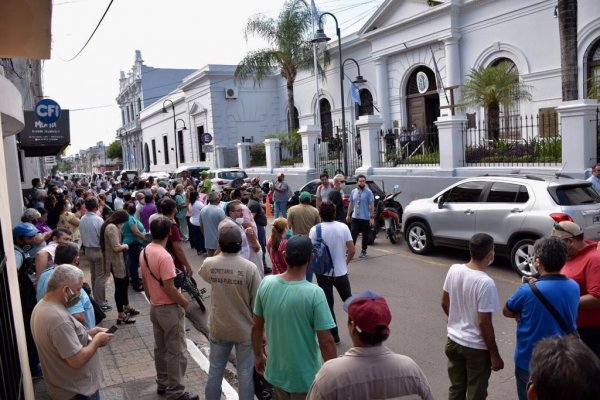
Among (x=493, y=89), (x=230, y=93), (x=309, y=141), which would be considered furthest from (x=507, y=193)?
(x=230, y=93)

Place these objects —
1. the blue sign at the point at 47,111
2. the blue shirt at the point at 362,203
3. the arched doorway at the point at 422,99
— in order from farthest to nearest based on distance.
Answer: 1. the arched doorway at the point at 422,99
2. the blue sign at the point at 47,111
3. the blue shirt at the point at 362,203

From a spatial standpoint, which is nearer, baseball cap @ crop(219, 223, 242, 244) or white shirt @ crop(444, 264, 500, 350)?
white shirt @ crop(444, 264, 500, 350)

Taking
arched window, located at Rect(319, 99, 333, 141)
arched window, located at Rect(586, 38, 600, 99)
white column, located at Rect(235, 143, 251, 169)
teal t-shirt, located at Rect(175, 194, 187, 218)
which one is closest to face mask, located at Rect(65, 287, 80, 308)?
teal t-shirt, located at Rect(175, 194, 187, 218)

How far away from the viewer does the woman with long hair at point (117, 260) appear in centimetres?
725

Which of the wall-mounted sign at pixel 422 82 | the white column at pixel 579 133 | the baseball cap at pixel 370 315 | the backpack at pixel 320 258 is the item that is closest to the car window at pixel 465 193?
the white column at pixel 579 133

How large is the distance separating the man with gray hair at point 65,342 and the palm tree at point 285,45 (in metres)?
25.6

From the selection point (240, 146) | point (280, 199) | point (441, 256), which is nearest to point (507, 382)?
point (441, 256)

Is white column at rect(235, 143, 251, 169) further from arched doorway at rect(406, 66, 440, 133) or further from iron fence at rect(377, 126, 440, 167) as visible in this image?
iron fence at rect(377, 126, 440, 167)

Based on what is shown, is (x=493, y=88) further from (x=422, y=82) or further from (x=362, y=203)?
(x=422, y=82)

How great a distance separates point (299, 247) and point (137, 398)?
2664 mm

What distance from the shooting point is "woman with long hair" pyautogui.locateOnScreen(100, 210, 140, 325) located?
7250mm

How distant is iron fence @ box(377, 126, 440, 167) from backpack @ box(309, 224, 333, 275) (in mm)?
10197

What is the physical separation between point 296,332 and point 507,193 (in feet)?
21.7

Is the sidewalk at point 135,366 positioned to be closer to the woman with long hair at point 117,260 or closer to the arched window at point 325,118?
the woman with long hair at point 117,260
